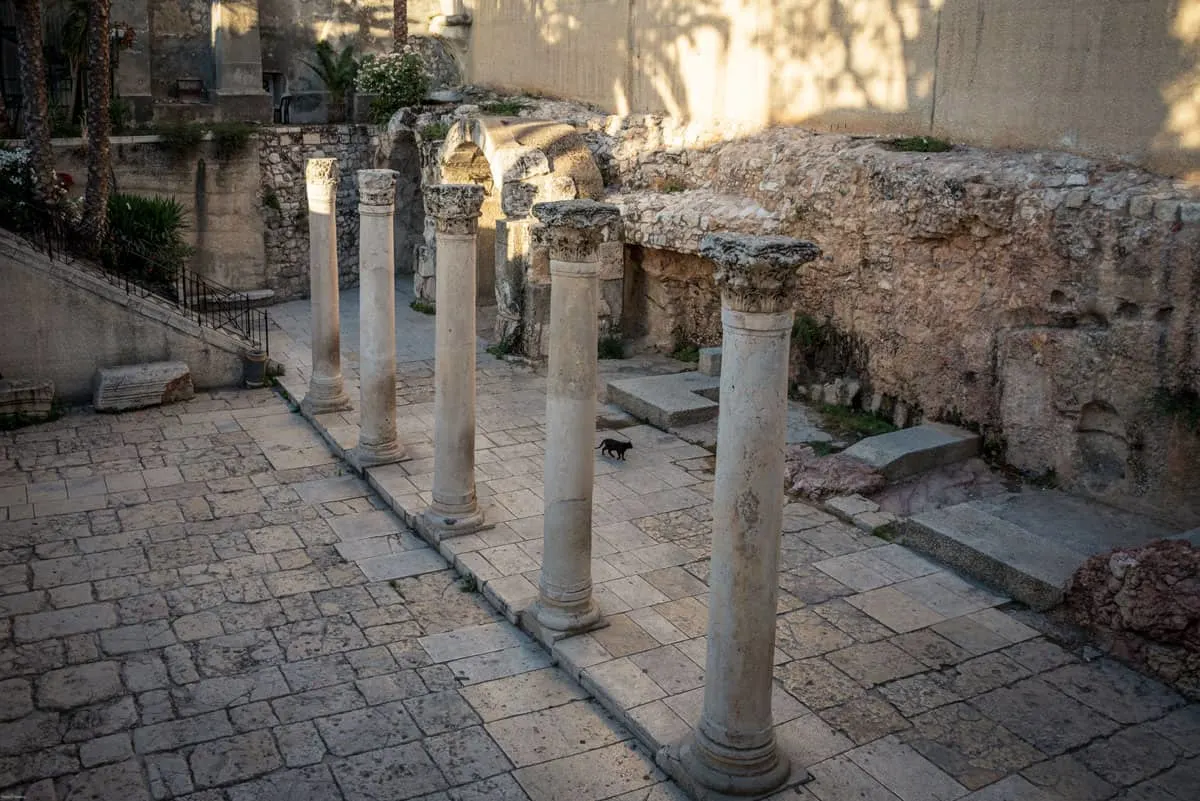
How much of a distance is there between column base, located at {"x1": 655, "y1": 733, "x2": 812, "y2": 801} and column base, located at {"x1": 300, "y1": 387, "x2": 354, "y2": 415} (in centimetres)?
824

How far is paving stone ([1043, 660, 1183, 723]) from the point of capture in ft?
25.0

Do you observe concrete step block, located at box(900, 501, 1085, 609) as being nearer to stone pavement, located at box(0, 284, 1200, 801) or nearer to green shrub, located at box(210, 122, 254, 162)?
stone pavement, located at box(0, 284, 1200, 801)

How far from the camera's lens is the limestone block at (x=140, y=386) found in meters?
14.1

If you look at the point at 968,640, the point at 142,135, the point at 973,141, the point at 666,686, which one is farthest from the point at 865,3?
the point at 142,135

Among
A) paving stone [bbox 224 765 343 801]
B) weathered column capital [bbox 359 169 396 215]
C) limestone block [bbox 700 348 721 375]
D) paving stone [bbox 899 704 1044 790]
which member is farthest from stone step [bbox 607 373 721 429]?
paving stone [bbox 224 765 343 801]

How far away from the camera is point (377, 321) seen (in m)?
11.9

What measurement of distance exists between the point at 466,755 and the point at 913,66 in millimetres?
9351

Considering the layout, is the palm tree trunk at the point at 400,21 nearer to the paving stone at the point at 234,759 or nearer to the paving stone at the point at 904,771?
the paving stone at the point at 234,759

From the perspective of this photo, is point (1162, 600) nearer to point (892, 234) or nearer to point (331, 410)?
point (892, 234)

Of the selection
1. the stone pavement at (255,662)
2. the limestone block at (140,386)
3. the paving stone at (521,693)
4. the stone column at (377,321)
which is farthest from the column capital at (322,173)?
the paving stone at (521,693)

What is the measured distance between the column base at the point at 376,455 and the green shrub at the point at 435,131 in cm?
819

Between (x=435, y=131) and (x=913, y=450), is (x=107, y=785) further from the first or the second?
(x=435, y=131)

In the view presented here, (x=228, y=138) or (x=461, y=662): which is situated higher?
(x=228, y=138)

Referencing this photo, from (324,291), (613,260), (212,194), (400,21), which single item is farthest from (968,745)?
(400,21)
